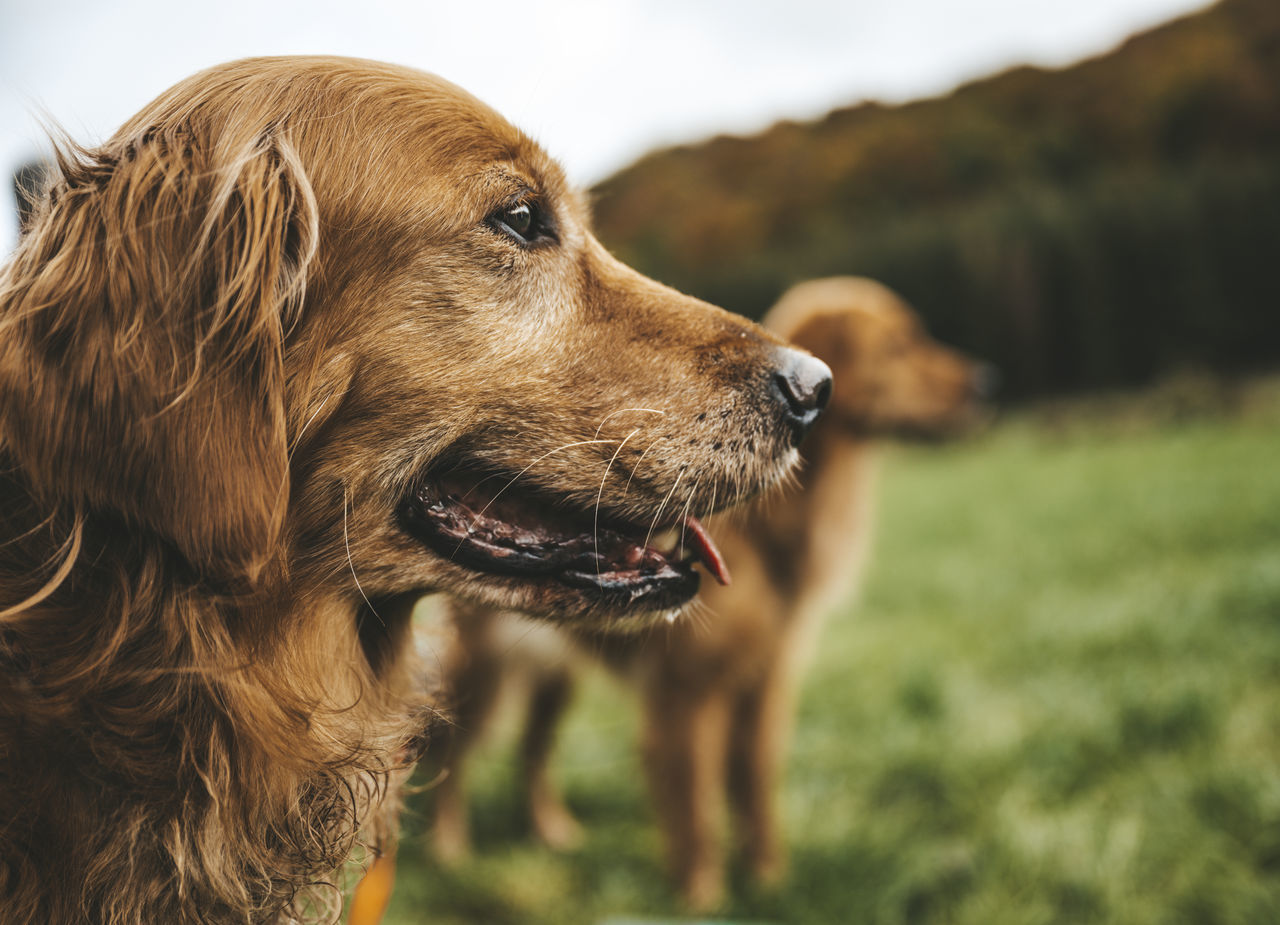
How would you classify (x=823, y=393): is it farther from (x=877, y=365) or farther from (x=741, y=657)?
(x=877, y=365)

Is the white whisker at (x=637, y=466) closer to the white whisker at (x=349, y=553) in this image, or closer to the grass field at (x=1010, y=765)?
the white whisker at (x=349, y=553)

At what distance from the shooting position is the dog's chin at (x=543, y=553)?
5.21ft

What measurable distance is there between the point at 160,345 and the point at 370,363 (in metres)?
0.34

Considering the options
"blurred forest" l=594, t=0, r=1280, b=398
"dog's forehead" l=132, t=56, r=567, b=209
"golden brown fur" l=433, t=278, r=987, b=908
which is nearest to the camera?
"dog's forehead" l=132, t=56, r=567, b=209

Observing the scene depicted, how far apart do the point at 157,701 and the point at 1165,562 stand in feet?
21.7

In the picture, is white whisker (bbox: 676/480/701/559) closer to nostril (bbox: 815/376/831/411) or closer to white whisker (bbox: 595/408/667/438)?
white whisker (bbox: 595/408/667/438)

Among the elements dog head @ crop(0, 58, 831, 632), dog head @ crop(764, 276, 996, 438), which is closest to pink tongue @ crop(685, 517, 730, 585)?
dog head @ crop(0, 58, 831, 632)

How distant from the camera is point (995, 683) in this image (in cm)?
463

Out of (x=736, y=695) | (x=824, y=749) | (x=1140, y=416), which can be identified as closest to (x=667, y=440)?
(x=736, y=695)

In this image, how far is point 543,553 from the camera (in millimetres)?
1657

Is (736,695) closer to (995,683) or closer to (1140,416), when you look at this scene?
(995,683)

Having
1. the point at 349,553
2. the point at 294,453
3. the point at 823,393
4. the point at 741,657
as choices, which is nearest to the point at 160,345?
the point at 294,453

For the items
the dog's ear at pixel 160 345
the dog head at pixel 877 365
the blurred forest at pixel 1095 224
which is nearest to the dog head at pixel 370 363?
the dog's ear at pixel 160 345

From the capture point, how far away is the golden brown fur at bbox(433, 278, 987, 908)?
11.5 feet
